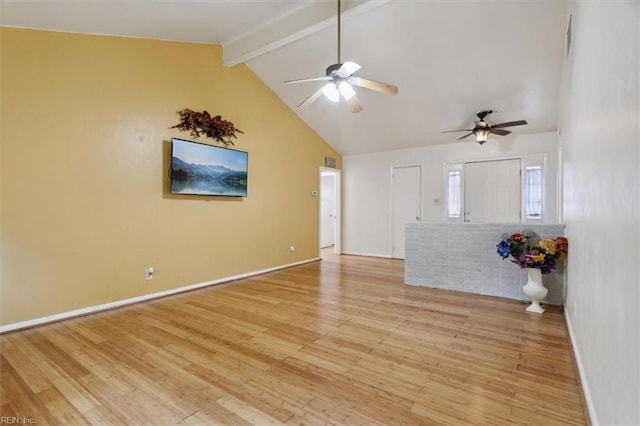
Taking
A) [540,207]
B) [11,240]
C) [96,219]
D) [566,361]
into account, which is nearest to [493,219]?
[540,207]

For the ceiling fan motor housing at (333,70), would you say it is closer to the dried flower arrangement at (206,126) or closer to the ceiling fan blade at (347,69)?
the ceiling fan blade at (347,69)

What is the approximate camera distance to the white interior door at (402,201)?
678 cm

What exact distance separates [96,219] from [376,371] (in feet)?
Result: 10.9

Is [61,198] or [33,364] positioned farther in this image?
[61,198]

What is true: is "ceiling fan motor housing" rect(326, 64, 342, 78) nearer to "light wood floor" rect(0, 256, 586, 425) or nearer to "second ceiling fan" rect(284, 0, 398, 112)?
"second ceiling fan" rect(284, 0, 398, 112)

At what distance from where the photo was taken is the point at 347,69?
2883mm

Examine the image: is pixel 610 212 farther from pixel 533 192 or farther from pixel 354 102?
pixel 533 192

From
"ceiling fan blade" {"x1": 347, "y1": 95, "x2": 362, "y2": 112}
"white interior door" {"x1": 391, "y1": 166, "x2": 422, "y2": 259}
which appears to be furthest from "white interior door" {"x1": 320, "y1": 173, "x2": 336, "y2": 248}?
"ceiling fan blade" {"x1": 347, "y1": 95, "x2": 362, "y2": 112}

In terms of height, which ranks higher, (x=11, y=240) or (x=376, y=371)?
(x=11, y=240)

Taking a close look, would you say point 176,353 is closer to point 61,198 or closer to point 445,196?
point 61,198

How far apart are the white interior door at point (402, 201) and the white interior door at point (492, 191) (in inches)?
38.2

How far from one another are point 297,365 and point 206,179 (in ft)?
10.2

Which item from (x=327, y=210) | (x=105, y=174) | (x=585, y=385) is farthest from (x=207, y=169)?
(x=327, y=210)

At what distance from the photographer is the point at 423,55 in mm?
4230
